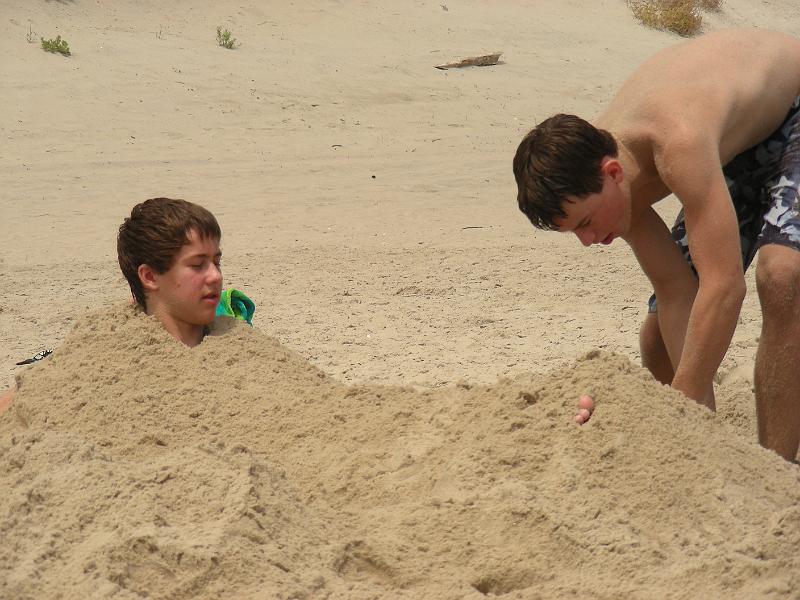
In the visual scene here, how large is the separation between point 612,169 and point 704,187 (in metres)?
0.29

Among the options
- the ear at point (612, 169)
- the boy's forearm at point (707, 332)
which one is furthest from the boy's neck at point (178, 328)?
the boy's forearm at point (707, 332)

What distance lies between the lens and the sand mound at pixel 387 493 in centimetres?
238

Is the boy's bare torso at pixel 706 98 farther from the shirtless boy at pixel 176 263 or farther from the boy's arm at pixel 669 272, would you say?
the shirtless boy at pixel 176 263

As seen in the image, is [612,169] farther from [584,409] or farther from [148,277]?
[148,277]

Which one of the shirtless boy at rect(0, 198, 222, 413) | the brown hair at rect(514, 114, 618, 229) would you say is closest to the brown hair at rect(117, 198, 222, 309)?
the shirtless boy at rect(0, 198, 222, 413)

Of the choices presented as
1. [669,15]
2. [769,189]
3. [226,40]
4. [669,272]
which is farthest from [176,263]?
[669,15]

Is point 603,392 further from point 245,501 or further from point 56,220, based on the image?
point 56,220

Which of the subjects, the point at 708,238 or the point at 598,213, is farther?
the point at 598,213

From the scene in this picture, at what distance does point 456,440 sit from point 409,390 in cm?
49

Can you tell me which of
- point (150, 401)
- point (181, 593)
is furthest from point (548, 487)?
point (150, 401)

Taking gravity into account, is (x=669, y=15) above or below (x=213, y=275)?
below

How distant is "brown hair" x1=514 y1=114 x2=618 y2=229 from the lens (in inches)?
121

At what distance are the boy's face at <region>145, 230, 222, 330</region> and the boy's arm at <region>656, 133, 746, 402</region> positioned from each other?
154 centimetres

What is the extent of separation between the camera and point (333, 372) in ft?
14.8
